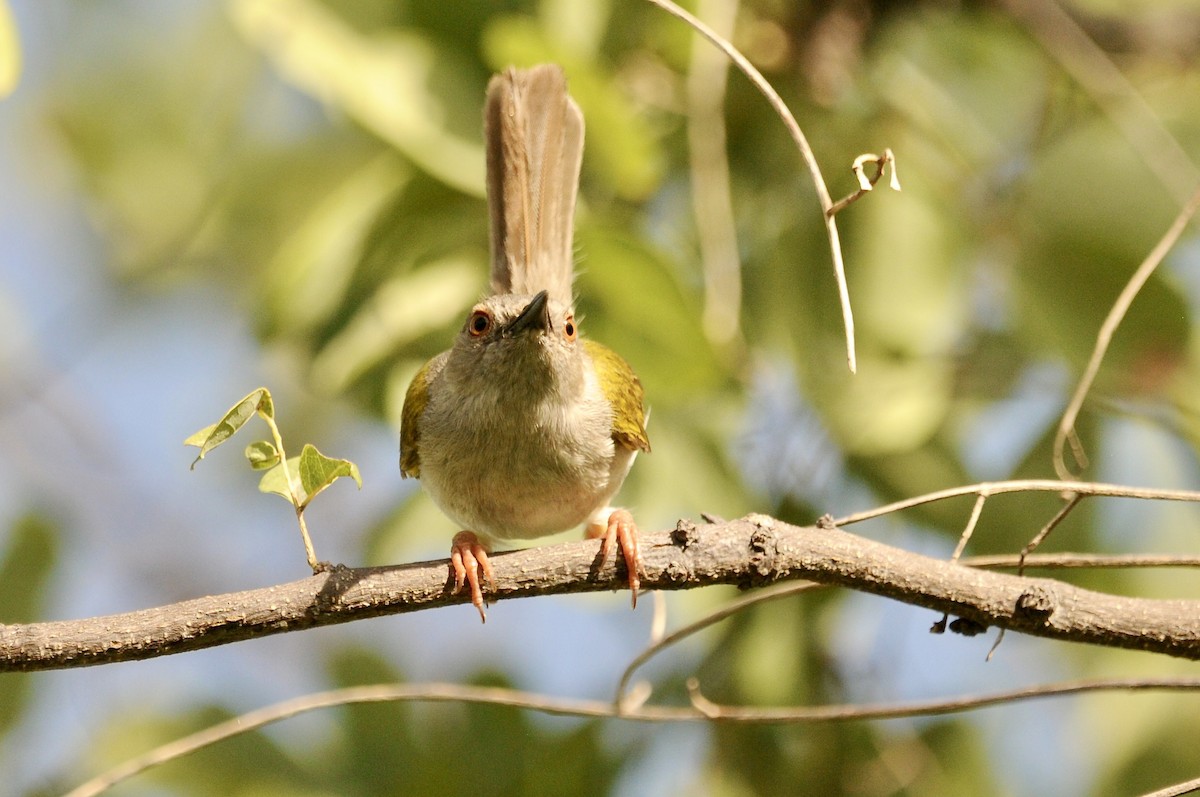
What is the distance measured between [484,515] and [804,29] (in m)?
1.62

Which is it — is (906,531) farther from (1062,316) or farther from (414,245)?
(414,245)

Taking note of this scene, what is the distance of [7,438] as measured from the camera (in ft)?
17.7

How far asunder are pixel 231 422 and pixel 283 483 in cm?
14

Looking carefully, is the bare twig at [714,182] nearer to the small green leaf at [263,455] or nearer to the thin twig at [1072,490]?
the thin twig at [1072,490]

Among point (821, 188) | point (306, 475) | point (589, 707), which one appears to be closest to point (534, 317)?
point (589, 707)

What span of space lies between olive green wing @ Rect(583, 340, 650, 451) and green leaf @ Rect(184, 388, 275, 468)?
4.38 ft

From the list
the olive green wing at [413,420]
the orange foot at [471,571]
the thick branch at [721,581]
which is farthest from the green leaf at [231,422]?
the olive green wing at [413,420]

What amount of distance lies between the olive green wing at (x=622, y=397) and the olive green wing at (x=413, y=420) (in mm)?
437

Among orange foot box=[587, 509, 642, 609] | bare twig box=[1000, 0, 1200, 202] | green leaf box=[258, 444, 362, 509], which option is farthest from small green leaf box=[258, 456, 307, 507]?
bare twig box=[1000, 0, 1200, 202]

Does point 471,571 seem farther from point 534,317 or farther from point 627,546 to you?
point 534,317

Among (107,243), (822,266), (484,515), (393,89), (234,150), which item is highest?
(107,243)

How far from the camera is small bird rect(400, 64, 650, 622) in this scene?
3104mm

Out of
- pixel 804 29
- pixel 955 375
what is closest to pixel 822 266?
pixel 955 375

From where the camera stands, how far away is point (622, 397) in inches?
131
